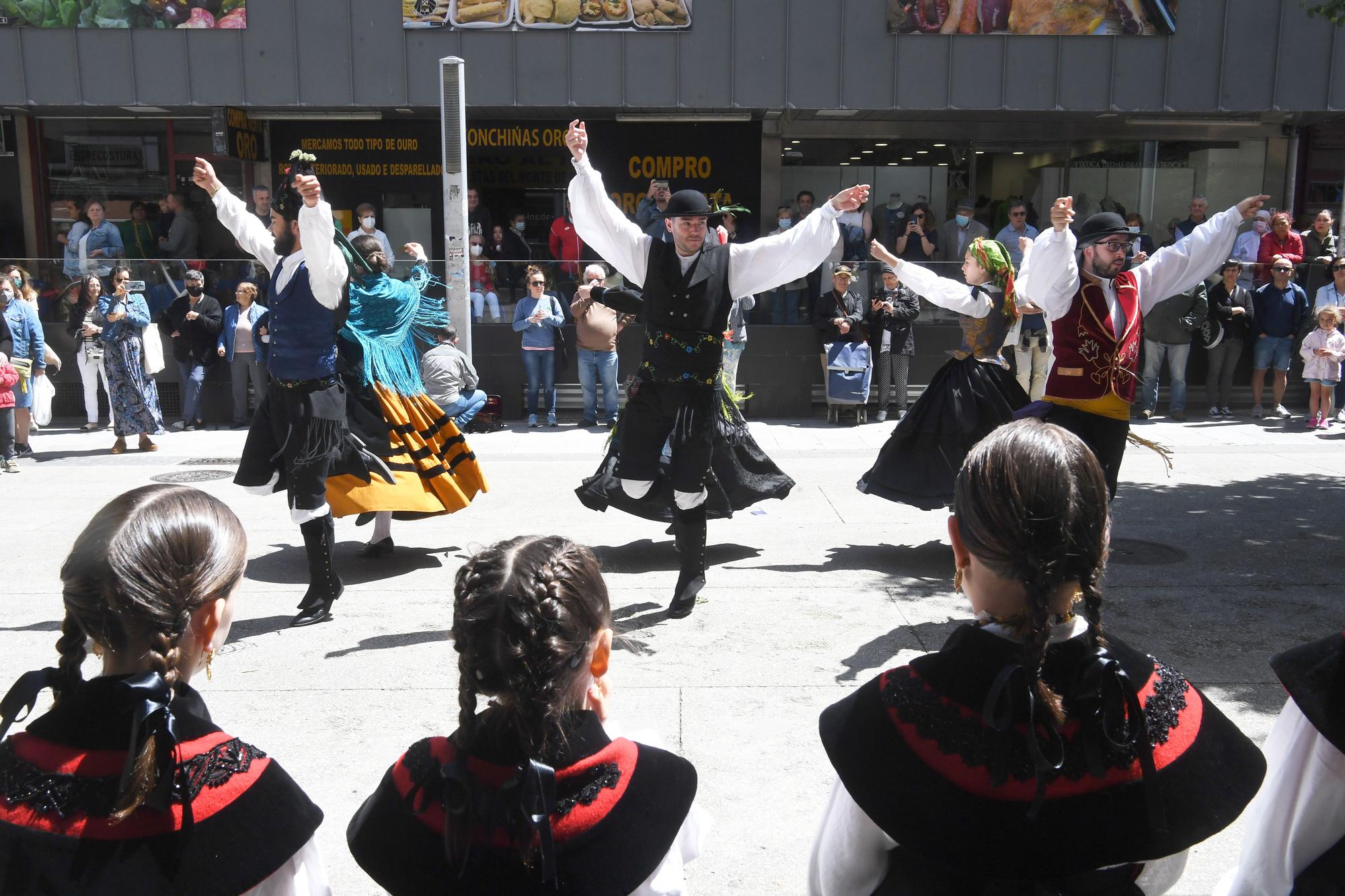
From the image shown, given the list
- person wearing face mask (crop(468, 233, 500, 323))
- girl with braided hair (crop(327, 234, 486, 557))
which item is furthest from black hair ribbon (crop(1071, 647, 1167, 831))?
person wearing face mask (crop(468, 233, 500, 323))

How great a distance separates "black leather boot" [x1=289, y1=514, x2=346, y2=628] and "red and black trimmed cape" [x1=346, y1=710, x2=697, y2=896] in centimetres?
382

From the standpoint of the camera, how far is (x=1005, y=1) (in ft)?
45.0

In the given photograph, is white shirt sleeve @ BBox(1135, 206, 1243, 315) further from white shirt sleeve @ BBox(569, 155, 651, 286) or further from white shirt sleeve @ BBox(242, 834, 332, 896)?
white shirt sleeve @ BBox(242, 834, 332, 896)

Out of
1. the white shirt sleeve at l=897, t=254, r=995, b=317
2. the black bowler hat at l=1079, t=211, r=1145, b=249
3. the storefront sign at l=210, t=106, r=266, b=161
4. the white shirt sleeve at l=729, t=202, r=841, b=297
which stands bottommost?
the white shirt sleeve at l=897, t=254, r=995, b=317

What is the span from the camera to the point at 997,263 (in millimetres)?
6344

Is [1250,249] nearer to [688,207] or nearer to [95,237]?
[688,207]

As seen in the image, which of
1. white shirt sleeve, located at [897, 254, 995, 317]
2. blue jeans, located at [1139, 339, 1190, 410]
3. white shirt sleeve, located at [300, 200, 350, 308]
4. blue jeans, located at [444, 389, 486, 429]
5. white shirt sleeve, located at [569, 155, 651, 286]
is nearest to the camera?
white shirt sleeve, located at [300, 200, 350, 308]

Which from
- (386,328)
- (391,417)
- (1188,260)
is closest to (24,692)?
(391,417)

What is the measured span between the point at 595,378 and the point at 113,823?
1098cm

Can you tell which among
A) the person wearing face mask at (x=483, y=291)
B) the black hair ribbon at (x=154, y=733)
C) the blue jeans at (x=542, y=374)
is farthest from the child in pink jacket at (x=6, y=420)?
the black hair ribbon at (x=154, y=733)

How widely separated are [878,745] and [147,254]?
14759 mm

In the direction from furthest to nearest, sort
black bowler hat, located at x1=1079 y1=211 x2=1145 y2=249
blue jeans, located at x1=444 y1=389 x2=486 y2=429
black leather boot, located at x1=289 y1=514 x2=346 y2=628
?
blue jeans, located at x1=444 y1=389 x2=486 y2=429, black leather boot, located at x1=289 y1=514 x2=346 y2=628, black bowler hat, located at x1=1079 y1=211 x2=1145 y2=249

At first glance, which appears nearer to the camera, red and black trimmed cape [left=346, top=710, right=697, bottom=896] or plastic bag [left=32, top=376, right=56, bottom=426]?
red and black trimmed cape [left=346, top=710, right=697, bottom=896]

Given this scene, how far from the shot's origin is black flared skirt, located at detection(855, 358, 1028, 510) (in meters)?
6.45
